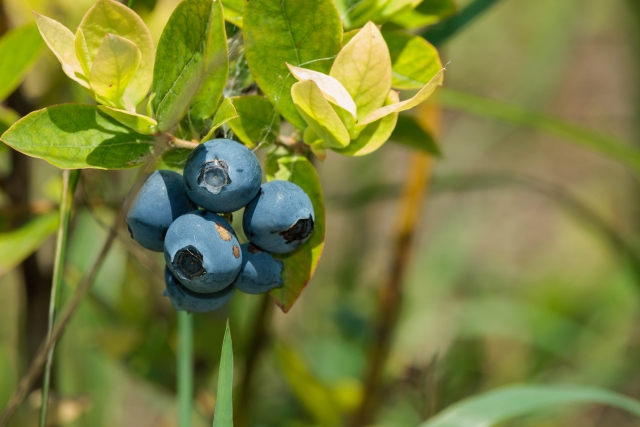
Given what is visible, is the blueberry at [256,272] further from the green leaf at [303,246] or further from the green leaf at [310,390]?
the green leaf at [310,390]

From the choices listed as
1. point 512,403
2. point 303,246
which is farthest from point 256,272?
point 512,403

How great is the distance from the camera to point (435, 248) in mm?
2686

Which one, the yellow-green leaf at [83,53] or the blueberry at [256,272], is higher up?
the yellow-green leaf at [83,53]

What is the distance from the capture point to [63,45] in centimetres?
76

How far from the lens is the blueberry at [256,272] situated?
2.60 feet

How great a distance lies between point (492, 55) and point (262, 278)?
333 centimetres

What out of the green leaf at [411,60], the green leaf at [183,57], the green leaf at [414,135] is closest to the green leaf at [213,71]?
the green leaf at [183,57]

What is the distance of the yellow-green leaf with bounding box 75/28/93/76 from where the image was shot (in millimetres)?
720

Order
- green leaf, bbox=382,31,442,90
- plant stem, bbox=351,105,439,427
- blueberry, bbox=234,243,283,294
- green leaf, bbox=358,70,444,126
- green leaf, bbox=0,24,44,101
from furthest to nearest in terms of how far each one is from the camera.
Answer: plant stem, bbox=351,105,439,427
green leaf, bbox=0,24,44,101
green leaf, bbox=382,31,442,90
blueberry, bbox=234,243,283,294
green leaf, bbox=358,70,444,126

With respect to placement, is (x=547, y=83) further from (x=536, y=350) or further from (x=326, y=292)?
(x=326, y=292)

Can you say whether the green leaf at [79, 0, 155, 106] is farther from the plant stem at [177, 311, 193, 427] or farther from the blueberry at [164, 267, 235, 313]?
the plant stem at [177, 311, 193, 427]

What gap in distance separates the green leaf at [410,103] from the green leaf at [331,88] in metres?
0.02

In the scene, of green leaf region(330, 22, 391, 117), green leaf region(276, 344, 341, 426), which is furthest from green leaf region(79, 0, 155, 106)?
green leaf region(276, 344, 341, 426)

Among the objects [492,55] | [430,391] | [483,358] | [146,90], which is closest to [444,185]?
[430,391]
